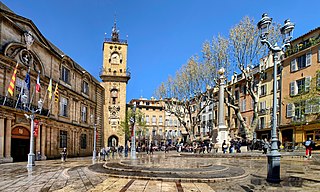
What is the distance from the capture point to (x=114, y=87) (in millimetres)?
52156

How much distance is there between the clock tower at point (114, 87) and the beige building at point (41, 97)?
7.71 m

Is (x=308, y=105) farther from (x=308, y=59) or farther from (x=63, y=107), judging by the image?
(x=63, y=107)

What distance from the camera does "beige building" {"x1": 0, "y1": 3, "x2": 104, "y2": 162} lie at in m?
21.7

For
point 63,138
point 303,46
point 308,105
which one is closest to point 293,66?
point 303,46

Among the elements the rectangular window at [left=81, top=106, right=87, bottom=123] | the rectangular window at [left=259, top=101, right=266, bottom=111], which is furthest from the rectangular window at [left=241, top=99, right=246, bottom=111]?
the rectangular window at [left=81, top=106, right=87, bottom=123]

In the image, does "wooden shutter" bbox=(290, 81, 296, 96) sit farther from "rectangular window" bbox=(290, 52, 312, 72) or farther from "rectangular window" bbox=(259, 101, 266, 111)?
"rectangular window" bbox=(259, 101, 266, 111)

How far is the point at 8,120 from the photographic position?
2189cm

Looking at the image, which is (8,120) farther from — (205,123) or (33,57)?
(205,123)

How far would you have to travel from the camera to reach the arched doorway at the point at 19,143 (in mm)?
23625

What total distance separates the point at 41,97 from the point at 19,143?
17.3ft

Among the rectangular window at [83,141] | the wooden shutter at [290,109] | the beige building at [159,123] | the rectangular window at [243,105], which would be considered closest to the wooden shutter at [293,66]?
the wooden shutter at [290,109]

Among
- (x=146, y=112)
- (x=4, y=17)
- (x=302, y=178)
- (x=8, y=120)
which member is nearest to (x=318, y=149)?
(x=302, y=178)

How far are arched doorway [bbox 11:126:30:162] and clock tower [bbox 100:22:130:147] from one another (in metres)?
24.5

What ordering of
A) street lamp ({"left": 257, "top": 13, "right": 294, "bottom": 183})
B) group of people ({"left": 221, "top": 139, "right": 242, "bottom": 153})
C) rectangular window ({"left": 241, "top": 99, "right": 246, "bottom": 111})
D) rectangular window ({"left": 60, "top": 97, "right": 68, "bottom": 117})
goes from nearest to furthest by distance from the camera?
1. street lamp ({"left": 257, "top": 13, "right": 294, "bottom": 183})
2. group of people ({"left": 221, "top": 139, "right": 242, "bottom": 153})
3. rectangular window ({"left": 60, "top": 97, "right": 68, "bottom": 117})
4. rectangular window ({"left": 241, "top": 99, "right": 246, "bottom": 111})
